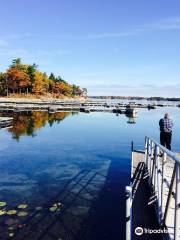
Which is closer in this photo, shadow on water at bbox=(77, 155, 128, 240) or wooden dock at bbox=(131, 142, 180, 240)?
wooden dock at bbox=(131, 142, 180, 240)

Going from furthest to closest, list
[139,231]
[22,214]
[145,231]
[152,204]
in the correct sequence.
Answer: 1. [22,214]
2. [152,204]
3. [139,231]
4. [145,231]

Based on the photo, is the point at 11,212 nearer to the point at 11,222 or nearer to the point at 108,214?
the point at 11,222

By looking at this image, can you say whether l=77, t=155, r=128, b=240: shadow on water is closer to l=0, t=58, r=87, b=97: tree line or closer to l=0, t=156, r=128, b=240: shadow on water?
l=0, t=156, r=128, b=240: shadow on water

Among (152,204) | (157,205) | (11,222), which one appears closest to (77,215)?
(11,222)

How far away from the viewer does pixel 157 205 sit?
10.0 meters

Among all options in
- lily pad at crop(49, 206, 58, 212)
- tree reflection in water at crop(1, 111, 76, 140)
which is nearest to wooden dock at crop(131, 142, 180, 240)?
lily pad at crop(49, 206, 58, 212)

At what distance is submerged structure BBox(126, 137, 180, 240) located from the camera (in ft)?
23.0

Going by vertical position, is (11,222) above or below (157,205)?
below

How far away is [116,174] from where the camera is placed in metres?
20.6

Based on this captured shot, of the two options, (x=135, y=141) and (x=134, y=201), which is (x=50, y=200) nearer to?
(x=134, y=201)

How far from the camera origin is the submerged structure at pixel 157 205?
7.00 metres

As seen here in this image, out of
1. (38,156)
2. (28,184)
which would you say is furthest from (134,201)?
(38,156)

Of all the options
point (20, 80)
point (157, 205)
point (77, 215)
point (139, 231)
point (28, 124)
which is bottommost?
point (28, 124)

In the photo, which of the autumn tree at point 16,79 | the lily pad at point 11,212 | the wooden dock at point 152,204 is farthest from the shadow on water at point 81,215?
the autumn tree at point 16,79
